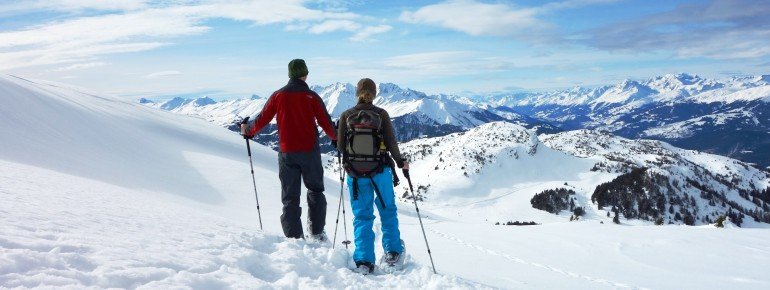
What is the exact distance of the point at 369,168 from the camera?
26.9 ft

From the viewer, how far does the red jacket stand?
28.5 feet

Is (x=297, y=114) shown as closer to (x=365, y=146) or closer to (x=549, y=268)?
(x=365, y=146)

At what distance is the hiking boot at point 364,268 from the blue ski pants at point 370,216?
70 millimetres

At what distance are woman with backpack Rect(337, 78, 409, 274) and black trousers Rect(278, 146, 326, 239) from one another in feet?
2.71

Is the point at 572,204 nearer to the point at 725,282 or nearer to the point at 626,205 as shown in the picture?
the point at 626,205

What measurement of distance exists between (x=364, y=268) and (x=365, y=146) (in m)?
2.18

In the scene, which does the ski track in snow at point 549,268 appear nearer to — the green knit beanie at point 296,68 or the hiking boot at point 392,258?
the hiking boot at point 392,258

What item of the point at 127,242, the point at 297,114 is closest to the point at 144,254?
the point at 127,242

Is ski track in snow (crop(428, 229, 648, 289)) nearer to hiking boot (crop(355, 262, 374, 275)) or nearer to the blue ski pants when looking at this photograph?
the blue ski pants

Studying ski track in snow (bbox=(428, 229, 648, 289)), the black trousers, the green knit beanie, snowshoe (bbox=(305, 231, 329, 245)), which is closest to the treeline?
ski track in snow (bbox=(428, 229, 648, 289))

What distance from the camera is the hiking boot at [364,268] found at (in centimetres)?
789

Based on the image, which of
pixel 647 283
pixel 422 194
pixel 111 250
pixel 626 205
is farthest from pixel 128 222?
pixel 626 205

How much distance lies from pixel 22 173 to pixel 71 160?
255 inches

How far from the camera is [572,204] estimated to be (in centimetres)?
12950
